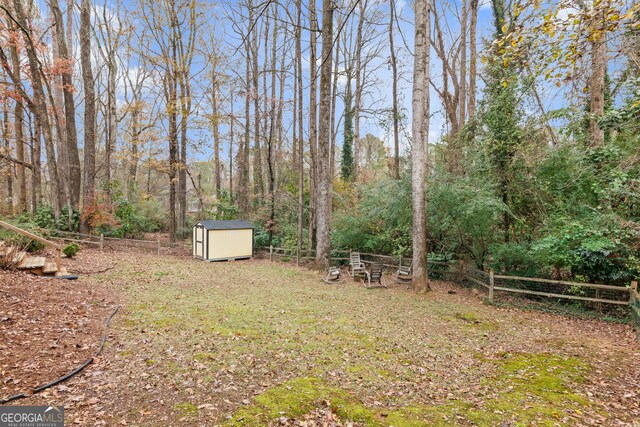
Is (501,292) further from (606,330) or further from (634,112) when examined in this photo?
(634,112)

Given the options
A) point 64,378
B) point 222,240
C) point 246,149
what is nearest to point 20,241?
point 222,240

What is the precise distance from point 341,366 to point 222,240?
12.1 meters

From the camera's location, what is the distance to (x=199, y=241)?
15.5m

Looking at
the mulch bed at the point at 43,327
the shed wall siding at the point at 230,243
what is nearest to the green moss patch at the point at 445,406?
the mulch bed at the point at 43,327

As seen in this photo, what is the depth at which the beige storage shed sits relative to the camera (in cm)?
1509

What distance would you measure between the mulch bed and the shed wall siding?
781cm

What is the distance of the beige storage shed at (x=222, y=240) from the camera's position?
15.1 metres

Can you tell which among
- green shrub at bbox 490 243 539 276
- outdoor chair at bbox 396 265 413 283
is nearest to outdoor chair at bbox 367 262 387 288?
outdoor chair at bbox 396 265 413 283

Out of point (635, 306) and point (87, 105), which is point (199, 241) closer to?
point (87, 105)

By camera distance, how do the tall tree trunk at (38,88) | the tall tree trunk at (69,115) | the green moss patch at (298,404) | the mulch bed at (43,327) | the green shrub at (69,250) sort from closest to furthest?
the green moss patch at (298,404)
the mulch bed at (43,327)
the green shrub at (69,250)
the tall tree trunk at (38,88)
the tall tree trunk at (69,115)

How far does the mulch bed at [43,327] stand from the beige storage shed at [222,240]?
25.5ft

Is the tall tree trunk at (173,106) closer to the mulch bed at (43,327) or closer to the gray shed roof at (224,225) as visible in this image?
the gray shed roof at (224,225)

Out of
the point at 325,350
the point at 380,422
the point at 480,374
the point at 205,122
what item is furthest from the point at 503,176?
the point at 205,122

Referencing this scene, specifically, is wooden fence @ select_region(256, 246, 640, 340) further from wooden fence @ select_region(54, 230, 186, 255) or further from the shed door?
wooden fence @ select_region(54, 230, 186, 255)
